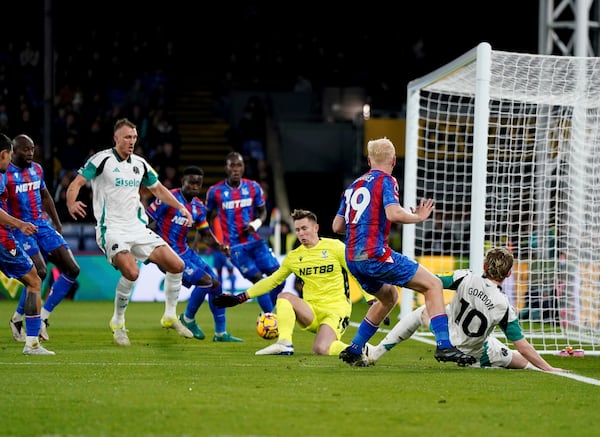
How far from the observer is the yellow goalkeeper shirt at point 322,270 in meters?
9.92

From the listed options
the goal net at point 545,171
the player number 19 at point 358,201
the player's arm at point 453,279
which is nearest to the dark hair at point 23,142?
the player number 19 at point 358,201

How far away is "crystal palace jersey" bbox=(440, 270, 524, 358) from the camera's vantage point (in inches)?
324

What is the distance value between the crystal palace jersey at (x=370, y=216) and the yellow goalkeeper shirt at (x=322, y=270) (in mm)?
1717

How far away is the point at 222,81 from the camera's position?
94.7 ft

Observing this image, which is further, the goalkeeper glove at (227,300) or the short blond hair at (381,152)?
the goalkeeper glove at (227,300)

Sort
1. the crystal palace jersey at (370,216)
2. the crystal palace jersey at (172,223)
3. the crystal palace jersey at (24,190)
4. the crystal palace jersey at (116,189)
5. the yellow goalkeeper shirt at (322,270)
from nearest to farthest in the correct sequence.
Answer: the crystal palace jersey at (370,216)
the yellow goalkeeper shirt at (322,270)
the crystal palace jersey at (116,189)
the crystal palace jersey at (24,190)
the crystal palace jersey at (172,223)

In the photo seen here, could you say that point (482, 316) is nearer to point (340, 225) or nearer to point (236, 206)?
point (340, 225)

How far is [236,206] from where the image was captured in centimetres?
1288

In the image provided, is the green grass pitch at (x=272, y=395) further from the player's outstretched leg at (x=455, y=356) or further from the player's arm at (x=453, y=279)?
the player's arm at (x=453, y=279)

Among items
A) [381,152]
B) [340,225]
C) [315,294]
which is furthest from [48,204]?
[381,152]

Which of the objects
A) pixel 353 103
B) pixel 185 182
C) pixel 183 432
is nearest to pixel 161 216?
pixel 185 182

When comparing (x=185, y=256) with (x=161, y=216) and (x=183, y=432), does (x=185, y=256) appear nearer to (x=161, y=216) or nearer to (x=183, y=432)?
(x=161, y=216)

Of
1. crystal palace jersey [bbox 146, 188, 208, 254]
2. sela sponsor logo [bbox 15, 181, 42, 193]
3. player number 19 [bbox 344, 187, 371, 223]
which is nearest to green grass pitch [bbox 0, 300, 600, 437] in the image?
player number 19 [bbox 344, 187, 371, 223]

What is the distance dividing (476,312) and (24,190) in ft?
16.4
